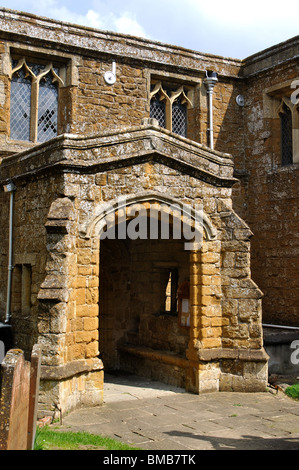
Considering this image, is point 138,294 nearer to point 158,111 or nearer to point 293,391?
point 293,391

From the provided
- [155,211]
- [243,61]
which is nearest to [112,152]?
[155,211]

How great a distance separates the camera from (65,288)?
7.89 metres

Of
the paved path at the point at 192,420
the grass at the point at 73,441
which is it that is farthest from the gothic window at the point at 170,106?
the grass at the point at 73,441

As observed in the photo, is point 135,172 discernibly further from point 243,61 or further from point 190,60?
point 243,61

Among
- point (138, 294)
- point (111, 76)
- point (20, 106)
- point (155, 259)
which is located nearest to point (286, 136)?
point (111, 76)

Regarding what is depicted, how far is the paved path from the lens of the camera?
663 centimetres

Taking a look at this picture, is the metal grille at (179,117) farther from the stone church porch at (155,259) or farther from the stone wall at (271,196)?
the stone church porch at (155,259)

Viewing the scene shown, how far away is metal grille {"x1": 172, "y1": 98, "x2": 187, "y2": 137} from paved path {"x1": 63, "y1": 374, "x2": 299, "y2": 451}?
259 inches

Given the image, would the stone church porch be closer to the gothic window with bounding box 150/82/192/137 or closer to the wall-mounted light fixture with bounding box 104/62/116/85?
the wall-mounted light fixture with bounding box 104/62/116/85

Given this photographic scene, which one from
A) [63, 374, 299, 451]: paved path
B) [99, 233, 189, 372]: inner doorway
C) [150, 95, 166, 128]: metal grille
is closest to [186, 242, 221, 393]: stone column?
[63, 374, 299, 451]: paved path

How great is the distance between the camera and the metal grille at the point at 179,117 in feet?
44.0

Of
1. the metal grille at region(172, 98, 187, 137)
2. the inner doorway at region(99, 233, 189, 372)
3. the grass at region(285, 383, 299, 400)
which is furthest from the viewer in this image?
the metal grille at region(172, 98, 187, 137)

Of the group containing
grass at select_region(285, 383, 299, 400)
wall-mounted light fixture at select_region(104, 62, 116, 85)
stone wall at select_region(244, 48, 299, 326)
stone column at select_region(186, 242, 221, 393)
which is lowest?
grass at select_region(285, 383, 299, 400)

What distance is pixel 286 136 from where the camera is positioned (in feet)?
42.8
